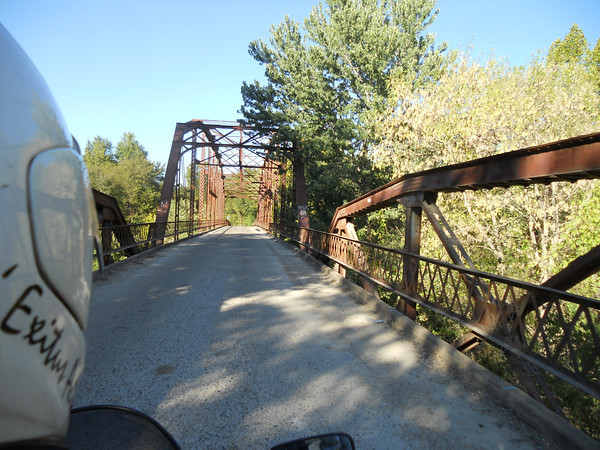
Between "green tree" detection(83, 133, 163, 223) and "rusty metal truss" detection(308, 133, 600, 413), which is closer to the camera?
"rusty metal truss" detection(308, 133, 600, 413)

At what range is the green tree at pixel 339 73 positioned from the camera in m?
18.1

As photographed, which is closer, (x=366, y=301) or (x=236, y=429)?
(x=236, y=429)

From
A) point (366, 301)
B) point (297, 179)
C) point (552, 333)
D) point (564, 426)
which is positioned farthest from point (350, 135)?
point (564, 426)

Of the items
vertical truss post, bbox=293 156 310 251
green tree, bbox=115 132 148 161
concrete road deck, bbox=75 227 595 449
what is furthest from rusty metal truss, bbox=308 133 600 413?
green tree, bbox=115 132 148 161

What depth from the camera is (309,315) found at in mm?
6125

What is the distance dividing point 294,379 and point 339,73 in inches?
742

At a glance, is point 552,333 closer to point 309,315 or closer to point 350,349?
point 350,349

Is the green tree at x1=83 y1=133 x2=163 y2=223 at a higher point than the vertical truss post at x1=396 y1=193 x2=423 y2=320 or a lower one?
higher

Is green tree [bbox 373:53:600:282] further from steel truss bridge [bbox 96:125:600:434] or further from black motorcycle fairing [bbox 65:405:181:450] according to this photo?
black motorcycle fairing [bbox 65:405:181:450]

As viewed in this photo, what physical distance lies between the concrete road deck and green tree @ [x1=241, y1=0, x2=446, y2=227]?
13.7 metres

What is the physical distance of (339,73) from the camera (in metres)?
19.7

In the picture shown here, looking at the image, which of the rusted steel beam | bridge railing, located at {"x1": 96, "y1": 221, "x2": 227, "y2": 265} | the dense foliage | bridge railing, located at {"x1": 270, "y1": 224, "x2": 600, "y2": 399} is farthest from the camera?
the dense foliage

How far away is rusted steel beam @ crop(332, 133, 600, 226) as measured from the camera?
326cm

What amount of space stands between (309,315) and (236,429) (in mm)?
3399
